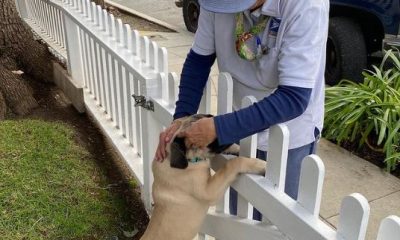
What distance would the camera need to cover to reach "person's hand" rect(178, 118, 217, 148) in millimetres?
1636

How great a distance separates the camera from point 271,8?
1.57 m

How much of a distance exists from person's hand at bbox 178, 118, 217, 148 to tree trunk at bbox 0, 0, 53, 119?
3119mm

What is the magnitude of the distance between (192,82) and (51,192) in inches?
63.7

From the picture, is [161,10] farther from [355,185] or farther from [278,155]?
[278,155]

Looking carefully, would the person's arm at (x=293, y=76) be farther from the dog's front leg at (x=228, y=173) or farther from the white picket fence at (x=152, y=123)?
the dog's front leg at (x=228, y=173)

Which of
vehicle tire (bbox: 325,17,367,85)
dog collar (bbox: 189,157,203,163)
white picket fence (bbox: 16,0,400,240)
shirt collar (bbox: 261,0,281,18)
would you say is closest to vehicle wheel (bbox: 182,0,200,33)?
white picket fence (bbox: 16,0,400,240)

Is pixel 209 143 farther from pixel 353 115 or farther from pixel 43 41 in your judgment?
pixel 43 41

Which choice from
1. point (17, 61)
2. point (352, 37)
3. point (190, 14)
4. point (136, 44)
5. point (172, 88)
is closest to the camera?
point (172, 88)

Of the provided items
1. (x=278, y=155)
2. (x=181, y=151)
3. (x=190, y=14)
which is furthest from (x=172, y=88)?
(x=190, y=14)

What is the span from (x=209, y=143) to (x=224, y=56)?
1.29 feet

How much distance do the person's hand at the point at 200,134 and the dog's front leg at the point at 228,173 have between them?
171 millimetres

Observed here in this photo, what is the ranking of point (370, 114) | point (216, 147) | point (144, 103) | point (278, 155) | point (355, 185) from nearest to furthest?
point (278, 155), point (216, 147), point (144, 103), point (355, 185), point (370, 114)

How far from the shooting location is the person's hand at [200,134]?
1636 mm

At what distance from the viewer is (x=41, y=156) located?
11.7ft
